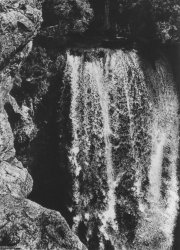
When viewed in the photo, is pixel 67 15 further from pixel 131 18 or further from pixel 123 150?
pixel 123 150

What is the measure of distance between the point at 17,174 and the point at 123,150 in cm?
431

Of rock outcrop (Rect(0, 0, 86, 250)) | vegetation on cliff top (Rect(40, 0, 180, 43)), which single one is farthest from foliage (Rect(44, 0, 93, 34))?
rock outcrop (Rect(0, 0, 86, 250))

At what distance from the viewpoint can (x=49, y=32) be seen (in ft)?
38.7

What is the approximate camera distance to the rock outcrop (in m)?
7.20

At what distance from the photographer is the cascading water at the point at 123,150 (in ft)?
40.3

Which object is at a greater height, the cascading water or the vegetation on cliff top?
the vegetation on cliff top

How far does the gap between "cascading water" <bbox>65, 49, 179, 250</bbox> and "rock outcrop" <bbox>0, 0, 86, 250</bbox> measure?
1.91 metres

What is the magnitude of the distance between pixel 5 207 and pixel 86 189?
222 inches

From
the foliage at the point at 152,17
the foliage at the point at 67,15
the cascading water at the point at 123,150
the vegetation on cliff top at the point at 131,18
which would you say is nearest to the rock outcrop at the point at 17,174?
the foliage at the point at 67,15

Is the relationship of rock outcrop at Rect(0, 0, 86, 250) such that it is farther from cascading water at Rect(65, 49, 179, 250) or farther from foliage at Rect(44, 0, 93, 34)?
cascading water at Rect(65, 49, 179, 250)

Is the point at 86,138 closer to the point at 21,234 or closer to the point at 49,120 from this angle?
the point at 49,120

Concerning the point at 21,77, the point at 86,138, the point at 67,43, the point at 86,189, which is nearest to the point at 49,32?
the point at 67,43

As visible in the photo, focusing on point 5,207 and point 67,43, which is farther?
point 67,43

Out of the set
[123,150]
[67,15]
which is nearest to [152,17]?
[67,15]
